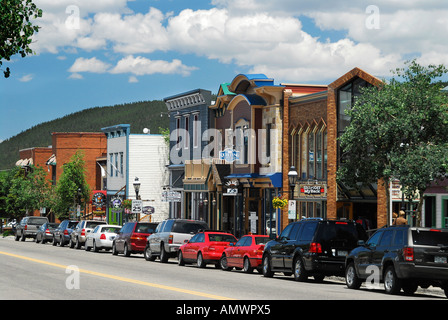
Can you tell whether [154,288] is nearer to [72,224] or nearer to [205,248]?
[205,248]

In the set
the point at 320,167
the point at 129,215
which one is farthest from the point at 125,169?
the point at 320,167

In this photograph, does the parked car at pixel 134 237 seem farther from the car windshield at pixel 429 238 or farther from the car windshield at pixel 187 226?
the car windshield at pixel 429 238

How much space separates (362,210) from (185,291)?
2065cm

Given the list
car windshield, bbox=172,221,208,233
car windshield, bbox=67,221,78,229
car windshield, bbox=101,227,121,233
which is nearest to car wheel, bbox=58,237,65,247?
car windshield, bbox=67,221,78,229

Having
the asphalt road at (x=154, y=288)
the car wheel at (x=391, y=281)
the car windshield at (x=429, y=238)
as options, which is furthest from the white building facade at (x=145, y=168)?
the car windshield at (x=429, y=238)

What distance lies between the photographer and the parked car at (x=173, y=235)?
3378cm

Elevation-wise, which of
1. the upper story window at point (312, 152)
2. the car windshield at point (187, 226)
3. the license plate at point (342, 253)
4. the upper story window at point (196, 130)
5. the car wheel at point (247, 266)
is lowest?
the car wheel at point (247, 266)

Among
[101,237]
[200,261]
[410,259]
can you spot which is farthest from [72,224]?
[410,259]

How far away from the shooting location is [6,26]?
23.5 m

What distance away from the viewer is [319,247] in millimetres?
23312

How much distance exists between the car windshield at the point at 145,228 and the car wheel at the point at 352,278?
Result: 716 inches

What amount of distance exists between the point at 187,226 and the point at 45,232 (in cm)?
2271
